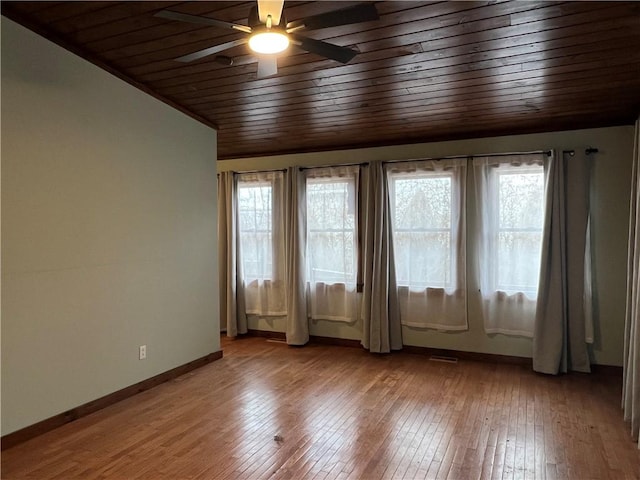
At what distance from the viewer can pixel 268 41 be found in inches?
84.8

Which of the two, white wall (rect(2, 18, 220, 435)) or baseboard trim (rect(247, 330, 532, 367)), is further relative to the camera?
baseboard trim (rect(247, 330, 532, 367))

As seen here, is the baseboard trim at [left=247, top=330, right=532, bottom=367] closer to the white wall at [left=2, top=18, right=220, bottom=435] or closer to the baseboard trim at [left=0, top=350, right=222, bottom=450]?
the baseboard trim at [left=0, top=350, right=222, bottom=450]

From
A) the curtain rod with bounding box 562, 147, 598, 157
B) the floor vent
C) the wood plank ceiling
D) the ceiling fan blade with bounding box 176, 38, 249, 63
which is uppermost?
the wood plank ceiling

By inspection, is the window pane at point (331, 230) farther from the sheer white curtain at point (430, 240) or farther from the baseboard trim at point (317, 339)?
the baseboard trim at point (317, 339)

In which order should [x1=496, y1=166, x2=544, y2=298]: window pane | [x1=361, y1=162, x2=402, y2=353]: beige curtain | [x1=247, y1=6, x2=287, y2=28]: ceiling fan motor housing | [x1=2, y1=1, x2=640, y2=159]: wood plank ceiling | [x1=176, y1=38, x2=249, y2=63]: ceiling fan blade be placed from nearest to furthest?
[x1=247, y1=6, x2=287, y2=28]: ceiling fan motor housing < [x1=176, y1=38, x2=249, y2=63]: ceiling fan blade < [x1=2, y1=1, x2=640, y2=159]: wood plank ceiling < [x1=496, y1=166, x2=544, y2=298]: window pane < [x1=361, y1=162, x2=402, y2=353]: beige curtain

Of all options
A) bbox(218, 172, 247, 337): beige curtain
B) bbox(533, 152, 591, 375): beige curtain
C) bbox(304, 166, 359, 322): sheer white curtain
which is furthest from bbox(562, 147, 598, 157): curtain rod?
bbox(218, 172, 247, 337): beige curtain

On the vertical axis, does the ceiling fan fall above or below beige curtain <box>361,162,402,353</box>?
above

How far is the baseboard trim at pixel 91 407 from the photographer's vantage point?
2.80m

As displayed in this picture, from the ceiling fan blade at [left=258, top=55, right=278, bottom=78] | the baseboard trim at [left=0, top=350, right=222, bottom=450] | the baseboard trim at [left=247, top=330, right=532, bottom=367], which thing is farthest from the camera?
the baseboard trim at [left=247, top=330, right=532, bottom=367]

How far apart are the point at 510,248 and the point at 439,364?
139 cm

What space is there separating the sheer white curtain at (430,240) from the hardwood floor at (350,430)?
711 millimetres

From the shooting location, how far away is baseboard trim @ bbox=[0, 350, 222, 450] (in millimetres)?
2797

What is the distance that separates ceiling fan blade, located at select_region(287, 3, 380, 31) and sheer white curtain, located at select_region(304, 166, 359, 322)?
304 cm

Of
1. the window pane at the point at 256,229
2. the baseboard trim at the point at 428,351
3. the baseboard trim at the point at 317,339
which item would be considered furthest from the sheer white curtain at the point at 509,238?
the window pane at the point at 256,229
